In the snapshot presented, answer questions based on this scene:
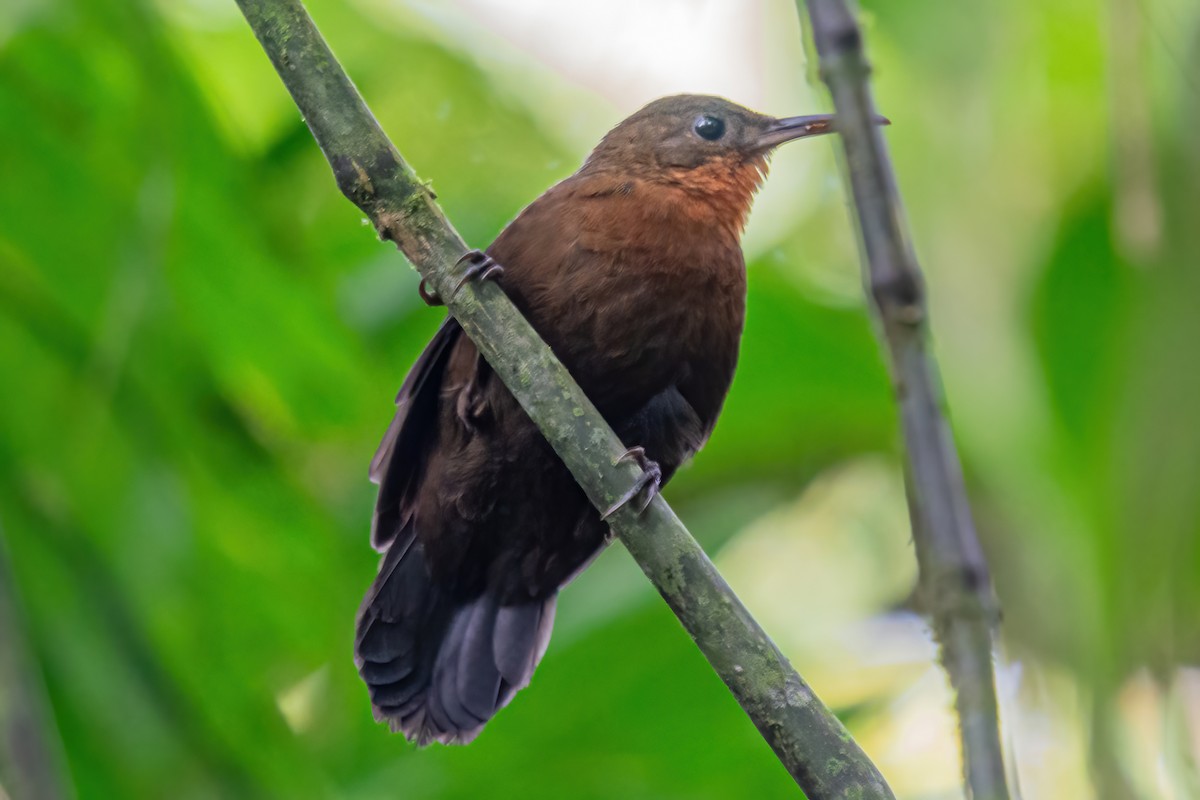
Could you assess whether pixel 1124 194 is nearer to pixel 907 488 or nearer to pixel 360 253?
pixel 907 488

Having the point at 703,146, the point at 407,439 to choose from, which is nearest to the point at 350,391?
the point at 407,439

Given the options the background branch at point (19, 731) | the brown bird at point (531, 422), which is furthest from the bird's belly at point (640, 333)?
the background branch at point (19, 731)

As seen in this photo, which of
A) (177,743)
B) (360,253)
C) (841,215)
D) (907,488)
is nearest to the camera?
(907,488)

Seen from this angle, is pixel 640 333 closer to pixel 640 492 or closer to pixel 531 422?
pixel 531 422

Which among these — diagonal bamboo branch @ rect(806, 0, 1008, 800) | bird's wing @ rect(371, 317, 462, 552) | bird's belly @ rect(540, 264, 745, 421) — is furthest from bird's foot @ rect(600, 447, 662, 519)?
diagonal bamboo branch @ rect(806, 0, 1008, 800)

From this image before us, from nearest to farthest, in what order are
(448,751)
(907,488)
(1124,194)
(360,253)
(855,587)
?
1. (907,488)
2. (1124,194)
3. (448,751)
4. (360,253)
5. (855,587)

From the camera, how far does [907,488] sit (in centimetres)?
120

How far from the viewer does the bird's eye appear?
12.4 feet

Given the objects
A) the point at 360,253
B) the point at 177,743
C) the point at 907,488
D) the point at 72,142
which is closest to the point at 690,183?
the point at 360,253

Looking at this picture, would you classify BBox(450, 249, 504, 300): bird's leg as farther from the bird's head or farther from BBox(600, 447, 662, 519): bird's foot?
the bird's head

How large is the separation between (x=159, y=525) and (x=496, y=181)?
5.64 ft

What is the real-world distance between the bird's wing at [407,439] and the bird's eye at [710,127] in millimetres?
901

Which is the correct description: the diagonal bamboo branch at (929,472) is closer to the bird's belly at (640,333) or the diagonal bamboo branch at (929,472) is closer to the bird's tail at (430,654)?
the bird's belly at (640,333)

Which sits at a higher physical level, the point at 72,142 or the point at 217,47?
the point at 217,47
